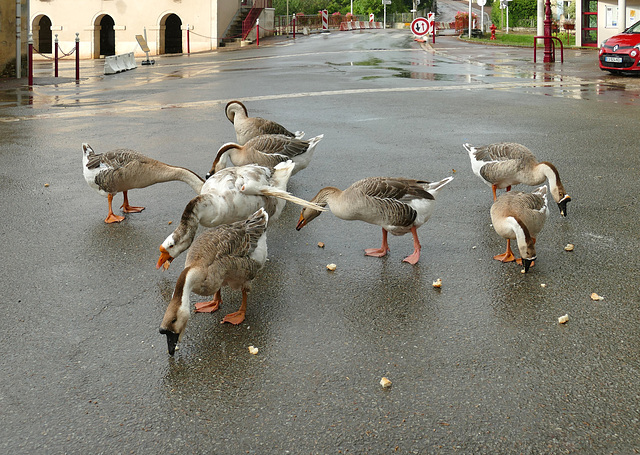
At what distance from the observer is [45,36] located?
5491 centimetres

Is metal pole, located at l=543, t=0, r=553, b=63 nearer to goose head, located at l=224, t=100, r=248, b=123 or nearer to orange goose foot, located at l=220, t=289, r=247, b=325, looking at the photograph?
goose head, located at l=224, t=100, r=248, b=123

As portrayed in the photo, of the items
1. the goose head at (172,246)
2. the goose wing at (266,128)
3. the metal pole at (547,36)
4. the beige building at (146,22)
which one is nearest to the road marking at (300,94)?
the metal pole at (547,36)

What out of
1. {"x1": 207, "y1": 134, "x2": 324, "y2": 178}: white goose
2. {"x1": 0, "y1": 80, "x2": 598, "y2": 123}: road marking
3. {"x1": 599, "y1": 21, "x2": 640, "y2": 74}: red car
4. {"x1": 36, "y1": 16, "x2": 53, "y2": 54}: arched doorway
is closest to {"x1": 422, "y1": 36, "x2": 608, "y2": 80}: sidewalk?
{"x1": 599, "y1": 21, "x2": 640, "y2": 74}: red car

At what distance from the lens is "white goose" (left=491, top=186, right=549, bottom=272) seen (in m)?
5.88

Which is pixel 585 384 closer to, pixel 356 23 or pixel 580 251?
pixel 580 251

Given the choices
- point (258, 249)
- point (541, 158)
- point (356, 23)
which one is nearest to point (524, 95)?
A: point (541, 158)

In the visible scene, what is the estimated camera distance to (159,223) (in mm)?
7758

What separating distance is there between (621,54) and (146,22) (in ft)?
119

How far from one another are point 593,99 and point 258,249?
Answer: 1418 cm

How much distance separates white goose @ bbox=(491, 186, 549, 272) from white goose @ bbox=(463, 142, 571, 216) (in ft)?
3.47

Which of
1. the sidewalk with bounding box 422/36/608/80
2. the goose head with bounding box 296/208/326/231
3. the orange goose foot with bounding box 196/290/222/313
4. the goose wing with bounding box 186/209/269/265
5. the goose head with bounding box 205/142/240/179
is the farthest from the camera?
the sidewalk with bounding box 422/36/608/80

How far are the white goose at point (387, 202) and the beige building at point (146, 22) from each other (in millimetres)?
42987

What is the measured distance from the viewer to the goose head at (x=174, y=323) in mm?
4547

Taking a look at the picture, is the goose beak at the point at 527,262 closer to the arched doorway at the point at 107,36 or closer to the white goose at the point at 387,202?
the white goose at the point at 387,202
